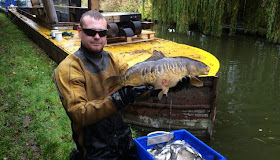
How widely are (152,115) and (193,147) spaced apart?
1.71 metres

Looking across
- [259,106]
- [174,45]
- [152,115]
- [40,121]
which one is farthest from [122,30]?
[259,106]

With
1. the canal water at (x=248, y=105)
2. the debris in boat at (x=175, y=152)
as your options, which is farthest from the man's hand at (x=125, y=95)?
the canal water at (x=248, y=105)

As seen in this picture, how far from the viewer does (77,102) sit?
190cm

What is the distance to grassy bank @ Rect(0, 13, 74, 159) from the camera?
3.62 m

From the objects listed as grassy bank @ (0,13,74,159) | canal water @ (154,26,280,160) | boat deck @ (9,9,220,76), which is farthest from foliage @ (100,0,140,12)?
grassy bank @ (0,13,74,159)

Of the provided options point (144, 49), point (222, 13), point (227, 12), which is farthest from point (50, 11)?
point (227, 12)

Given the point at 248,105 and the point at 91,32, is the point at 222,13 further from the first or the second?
the point at 91,32

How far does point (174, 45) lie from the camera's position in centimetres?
666

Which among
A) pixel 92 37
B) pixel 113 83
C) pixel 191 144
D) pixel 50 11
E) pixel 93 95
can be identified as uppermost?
pixel 50 11

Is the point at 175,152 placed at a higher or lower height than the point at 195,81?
lower

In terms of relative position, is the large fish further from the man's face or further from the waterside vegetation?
the waterside vegetation

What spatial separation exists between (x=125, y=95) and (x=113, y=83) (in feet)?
0.74

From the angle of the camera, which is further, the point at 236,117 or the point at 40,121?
the point at 236,117

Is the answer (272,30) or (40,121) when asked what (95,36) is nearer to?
(40,121)
